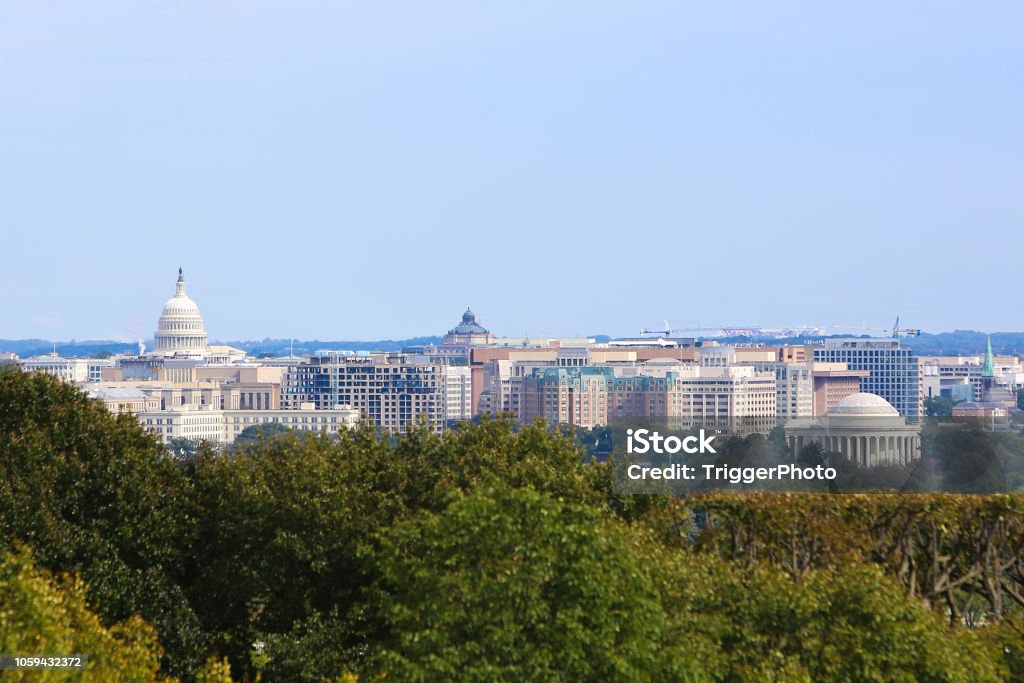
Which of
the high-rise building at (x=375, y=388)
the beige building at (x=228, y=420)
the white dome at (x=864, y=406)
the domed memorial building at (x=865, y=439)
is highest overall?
the domed memorial building at (x=865, y=439)

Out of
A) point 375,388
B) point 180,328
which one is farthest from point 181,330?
point 375,388

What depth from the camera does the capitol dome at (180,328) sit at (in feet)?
554

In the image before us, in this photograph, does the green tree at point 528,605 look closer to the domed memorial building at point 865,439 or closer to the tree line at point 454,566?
the tree line at point 454,566

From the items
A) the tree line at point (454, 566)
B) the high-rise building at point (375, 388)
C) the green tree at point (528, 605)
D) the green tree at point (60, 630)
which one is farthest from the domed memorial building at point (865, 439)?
the high-rise building at point (375, 388)

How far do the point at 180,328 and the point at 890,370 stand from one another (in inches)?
2387

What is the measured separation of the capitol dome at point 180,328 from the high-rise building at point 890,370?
5419cm

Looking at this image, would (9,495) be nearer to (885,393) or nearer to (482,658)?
(482,658)

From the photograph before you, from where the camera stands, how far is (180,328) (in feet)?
558

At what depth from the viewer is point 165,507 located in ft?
54.7

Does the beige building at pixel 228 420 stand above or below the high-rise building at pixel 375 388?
below

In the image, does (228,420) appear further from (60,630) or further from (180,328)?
(60,630)

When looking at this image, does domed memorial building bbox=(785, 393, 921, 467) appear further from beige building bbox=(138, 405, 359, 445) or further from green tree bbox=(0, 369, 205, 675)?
beige building bbox=(138, 405, 359, 445)

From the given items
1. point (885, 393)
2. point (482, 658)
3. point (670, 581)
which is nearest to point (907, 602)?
point (670, 581)

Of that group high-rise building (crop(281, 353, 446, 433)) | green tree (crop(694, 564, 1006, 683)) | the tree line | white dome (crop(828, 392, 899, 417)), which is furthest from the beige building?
green tree (crop(694, 564, 1006, 683))
